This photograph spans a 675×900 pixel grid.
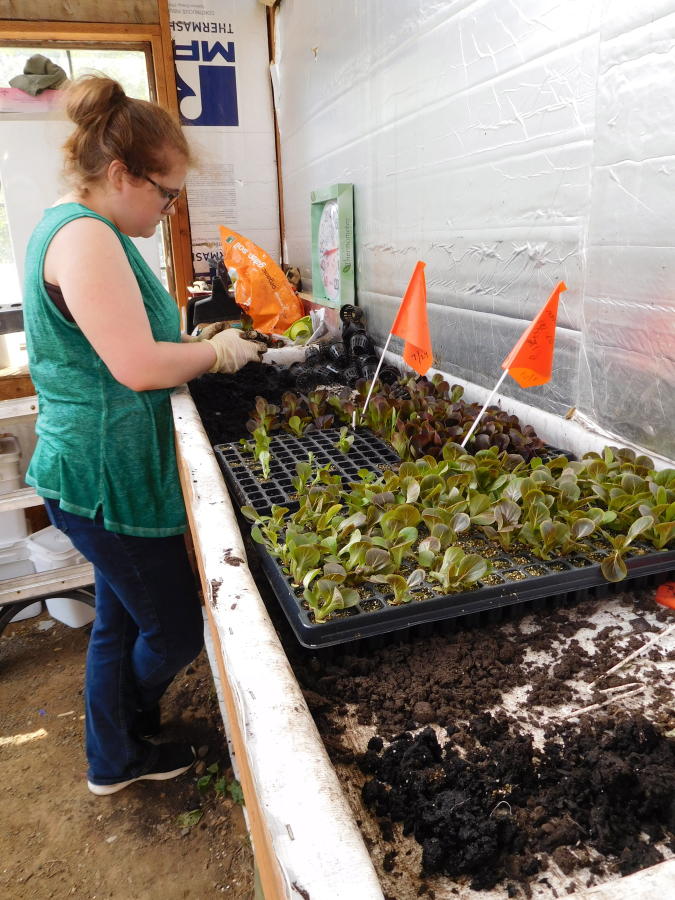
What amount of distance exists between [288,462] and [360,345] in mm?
994

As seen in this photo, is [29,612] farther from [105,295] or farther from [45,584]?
[105,295]

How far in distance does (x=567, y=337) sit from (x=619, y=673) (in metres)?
0.77

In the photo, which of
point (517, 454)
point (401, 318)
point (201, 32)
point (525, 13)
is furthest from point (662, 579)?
point (201, 32)

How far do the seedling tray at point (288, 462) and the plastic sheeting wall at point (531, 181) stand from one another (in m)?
0.40

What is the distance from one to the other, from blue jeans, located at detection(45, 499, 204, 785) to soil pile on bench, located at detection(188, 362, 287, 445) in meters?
0.32

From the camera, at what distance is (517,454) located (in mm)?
1145

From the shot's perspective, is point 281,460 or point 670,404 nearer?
point 670,404

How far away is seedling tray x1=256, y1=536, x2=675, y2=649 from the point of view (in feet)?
2.38

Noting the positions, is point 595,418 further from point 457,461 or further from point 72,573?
point 72,573

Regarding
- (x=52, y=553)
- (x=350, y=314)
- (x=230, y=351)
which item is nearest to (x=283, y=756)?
(x=230, y=351)

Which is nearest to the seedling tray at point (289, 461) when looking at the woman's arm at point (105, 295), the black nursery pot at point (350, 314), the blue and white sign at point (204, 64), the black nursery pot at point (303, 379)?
the woman's arm at point (105, 295)

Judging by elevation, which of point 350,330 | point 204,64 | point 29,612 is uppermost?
point 204,64

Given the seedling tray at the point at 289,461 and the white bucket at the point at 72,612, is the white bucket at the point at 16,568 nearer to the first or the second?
the white bucket at the point at 72,612

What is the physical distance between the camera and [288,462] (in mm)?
1319
